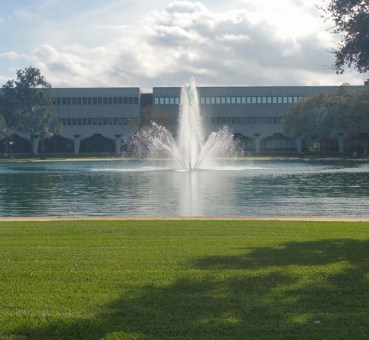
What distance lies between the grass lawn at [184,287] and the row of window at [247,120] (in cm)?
9683

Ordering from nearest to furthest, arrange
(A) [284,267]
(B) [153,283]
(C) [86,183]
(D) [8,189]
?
1. (B) [153,283]
2. (A) [284,267]
3. (D) [8,189]
4. (C) [86,183]

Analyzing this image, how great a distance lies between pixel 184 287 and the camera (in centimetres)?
816

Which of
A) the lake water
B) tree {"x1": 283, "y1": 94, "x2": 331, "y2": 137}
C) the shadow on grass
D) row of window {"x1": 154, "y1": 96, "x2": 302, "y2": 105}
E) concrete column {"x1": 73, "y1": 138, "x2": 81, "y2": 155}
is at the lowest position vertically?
the lake water

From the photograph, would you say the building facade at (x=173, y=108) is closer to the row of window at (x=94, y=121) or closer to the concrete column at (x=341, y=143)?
the row of window at (x=94, y=121)

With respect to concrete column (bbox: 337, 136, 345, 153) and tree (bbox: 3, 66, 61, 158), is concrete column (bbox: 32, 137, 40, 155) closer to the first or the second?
tree (bbox: 3, 66, 61, 158)

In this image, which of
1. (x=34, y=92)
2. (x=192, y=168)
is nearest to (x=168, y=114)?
(x=34, y=92)

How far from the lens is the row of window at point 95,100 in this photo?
11006 cm

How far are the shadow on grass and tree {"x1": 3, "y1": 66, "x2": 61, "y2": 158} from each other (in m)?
90.7

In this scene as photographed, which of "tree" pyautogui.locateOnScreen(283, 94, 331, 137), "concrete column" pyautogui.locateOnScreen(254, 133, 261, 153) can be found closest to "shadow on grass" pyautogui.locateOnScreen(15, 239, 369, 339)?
"tree" pyautogui.locateOnScreen(283, 94, 331, 137)

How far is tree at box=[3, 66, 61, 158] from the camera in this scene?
3841 inches

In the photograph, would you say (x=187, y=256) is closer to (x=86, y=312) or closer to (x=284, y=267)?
(x=284, y=267)

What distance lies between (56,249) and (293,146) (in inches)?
4052

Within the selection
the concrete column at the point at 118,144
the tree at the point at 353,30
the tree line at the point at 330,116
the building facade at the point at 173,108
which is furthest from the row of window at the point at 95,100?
the tree at the point at 353,30

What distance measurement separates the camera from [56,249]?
11266mm
